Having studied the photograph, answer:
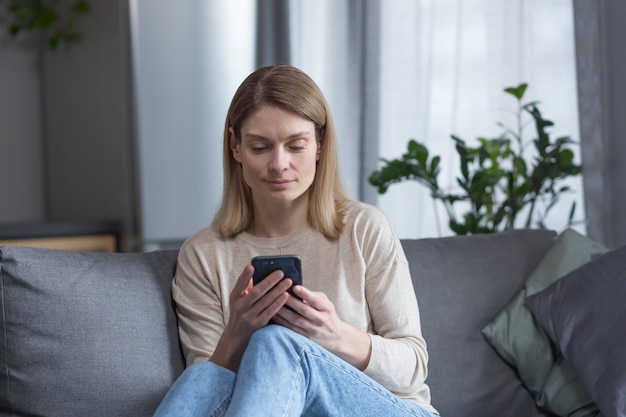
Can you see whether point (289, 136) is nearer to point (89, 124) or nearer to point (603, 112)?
point (603, 112)

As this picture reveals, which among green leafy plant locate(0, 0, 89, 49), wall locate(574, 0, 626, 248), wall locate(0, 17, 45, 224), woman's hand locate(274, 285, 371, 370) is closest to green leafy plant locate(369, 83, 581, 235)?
wall locate(574, 0, 626, 248)

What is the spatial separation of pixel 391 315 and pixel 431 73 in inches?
60.7

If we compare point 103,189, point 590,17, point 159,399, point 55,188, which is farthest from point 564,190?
point 55,188

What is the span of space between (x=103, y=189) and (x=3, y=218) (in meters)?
0.51

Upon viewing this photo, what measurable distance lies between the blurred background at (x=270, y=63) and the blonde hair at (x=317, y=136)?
3.37ft

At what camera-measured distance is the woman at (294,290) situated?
1576 millimetres

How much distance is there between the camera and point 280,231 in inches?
76.0

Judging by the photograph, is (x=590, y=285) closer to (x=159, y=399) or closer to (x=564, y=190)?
(x=564, y=190)

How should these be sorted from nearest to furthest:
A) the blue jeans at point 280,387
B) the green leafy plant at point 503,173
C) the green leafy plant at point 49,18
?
the blue jeans at point 280,387 → the green leafy plant at point 503,173 → the green leafy plant at point 49,18

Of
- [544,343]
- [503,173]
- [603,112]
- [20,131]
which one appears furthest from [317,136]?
[20,131]

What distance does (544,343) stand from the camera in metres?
2.08

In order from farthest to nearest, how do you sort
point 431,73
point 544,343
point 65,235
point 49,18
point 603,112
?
1. point 49,18
2. point 65,235
3. point 431,73
4. point 603,112
5. point 544,343

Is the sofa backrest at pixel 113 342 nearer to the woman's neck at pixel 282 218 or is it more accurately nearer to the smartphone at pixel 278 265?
the woman's neck at pixel 282 218

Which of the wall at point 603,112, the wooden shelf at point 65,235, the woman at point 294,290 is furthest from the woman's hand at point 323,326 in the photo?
the wooden shelf at point 65,235
